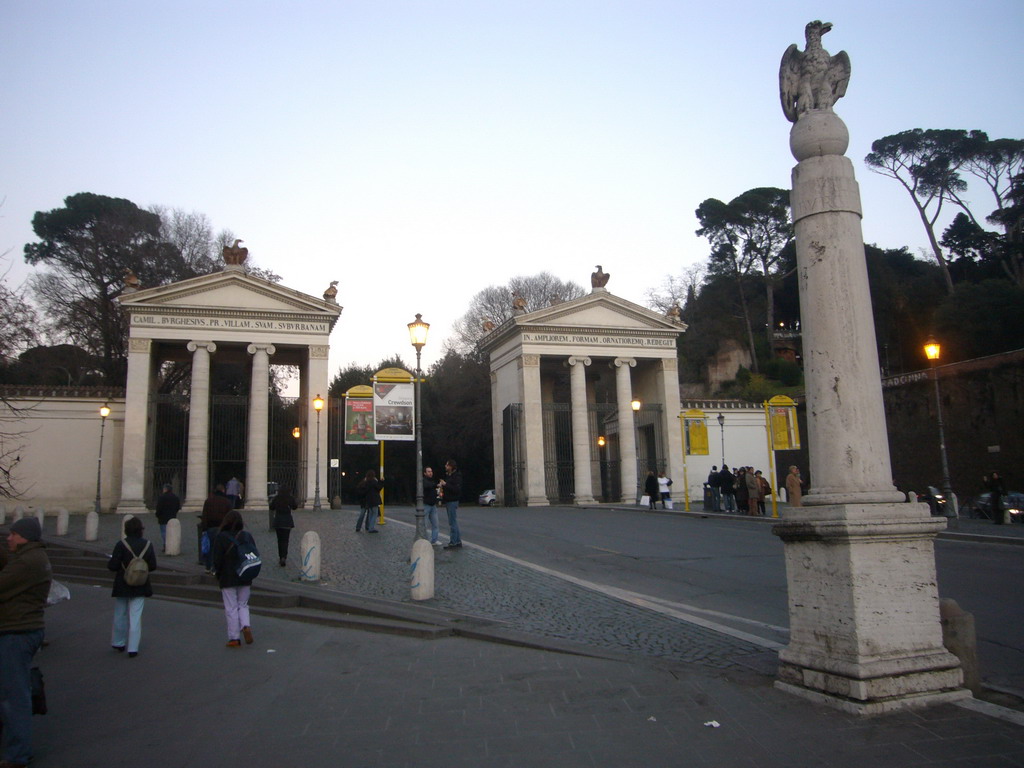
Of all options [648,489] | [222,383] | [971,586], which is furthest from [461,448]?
[971,586]

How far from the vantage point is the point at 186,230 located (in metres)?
49.5

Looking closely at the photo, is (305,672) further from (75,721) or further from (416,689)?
(75,721)

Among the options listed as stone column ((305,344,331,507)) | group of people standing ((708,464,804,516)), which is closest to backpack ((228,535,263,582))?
group of people standing ((708,464,804,516))

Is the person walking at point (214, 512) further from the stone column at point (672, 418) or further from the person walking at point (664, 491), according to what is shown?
the stone column at point (672, 418)

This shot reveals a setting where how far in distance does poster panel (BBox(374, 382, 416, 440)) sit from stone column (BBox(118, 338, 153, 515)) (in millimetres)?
17669

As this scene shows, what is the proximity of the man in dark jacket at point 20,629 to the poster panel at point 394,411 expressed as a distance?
12.6 metres

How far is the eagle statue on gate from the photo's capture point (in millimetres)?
6723

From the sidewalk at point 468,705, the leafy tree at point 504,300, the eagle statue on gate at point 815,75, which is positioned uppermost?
the leafy tree at point 504,300

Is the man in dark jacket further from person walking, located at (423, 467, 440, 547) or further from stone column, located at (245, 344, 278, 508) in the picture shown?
stone column, located at (245, 344, 278, 508)

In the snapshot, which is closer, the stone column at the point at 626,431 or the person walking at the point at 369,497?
the person walking at the point at 369,497

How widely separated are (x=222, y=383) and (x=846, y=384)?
→ 45.3m

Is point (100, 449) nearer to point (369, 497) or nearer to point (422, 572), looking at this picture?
point (369, 497)

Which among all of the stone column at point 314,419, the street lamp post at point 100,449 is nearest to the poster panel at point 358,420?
the stone column at point 314,419

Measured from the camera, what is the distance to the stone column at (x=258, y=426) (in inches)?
1324
